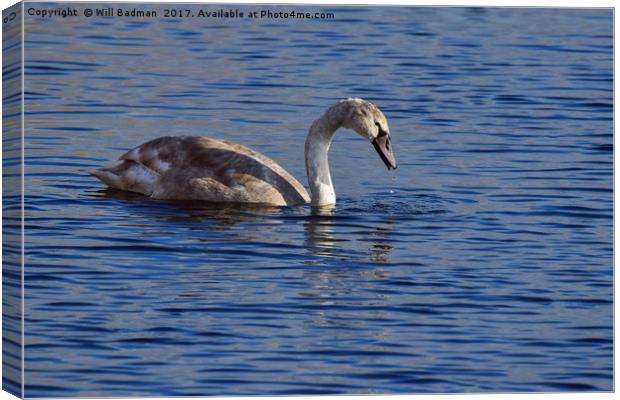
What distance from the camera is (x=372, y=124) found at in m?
19.7

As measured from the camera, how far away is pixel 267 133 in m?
21.6

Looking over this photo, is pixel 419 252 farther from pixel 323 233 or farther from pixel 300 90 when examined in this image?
pixel 300 90

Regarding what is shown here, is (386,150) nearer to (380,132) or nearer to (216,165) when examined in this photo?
(380,132)

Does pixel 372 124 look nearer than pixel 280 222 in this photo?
No

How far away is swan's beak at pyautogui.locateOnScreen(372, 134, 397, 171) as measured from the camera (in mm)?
19812

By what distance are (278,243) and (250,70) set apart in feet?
17.0

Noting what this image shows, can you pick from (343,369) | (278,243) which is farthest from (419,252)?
(343,369)

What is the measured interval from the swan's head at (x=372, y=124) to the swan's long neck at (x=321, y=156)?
0.15m

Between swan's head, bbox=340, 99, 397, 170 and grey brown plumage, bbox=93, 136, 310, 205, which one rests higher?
swan's head, bbox=340, 99, 397, 170

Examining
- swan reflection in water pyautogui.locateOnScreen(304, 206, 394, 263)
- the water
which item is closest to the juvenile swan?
the water

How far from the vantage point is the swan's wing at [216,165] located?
19984 mm

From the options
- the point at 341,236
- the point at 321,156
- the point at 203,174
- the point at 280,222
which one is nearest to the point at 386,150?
the point at 321,156

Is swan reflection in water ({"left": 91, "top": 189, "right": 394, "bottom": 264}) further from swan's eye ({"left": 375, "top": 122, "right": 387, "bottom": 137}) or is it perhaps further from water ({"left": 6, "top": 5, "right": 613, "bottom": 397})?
swan's eye ({"left": 375, "top": 122, "right": 387, "bottom": 137})

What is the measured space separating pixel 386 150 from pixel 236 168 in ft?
A: 5.24
